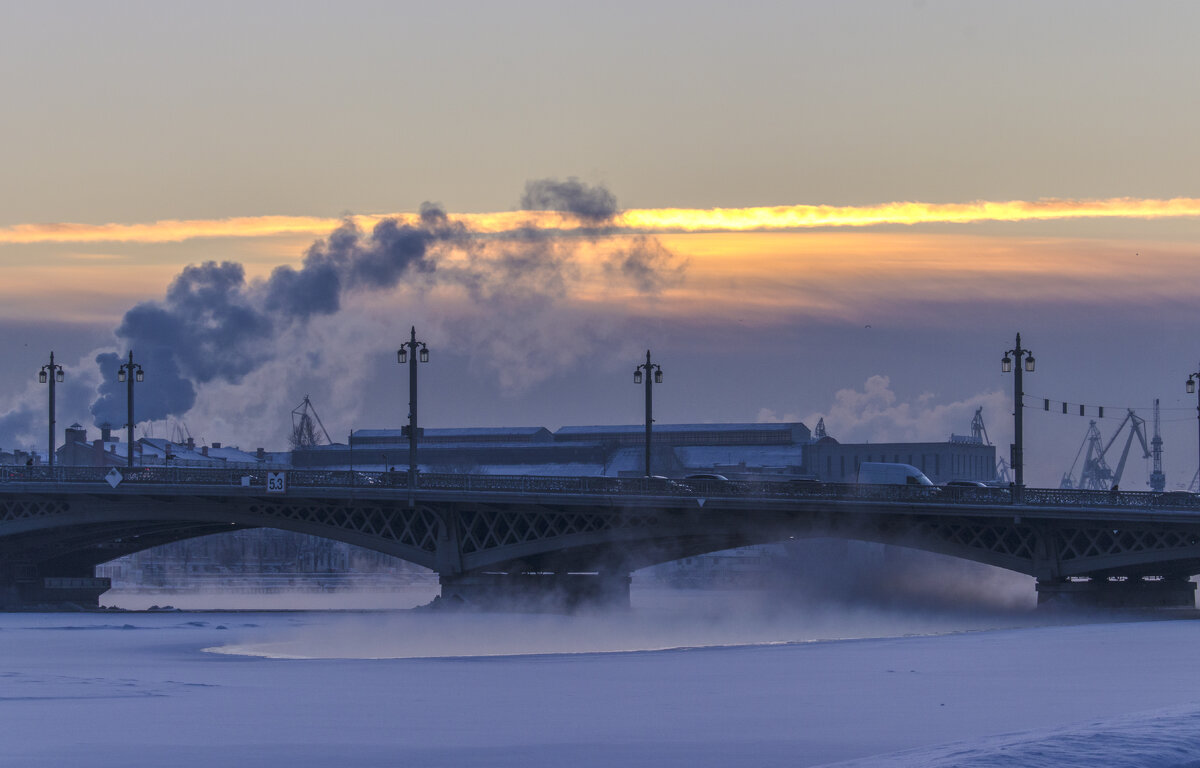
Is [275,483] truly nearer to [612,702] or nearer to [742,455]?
[612,702]

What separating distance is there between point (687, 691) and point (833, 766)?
41.0 ft

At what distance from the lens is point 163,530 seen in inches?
3755

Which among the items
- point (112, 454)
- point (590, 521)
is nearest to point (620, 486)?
point (590, 521)

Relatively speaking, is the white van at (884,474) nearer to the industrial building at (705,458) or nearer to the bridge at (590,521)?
the bridge at (590,521)

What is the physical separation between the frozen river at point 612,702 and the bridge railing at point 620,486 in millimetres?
15008

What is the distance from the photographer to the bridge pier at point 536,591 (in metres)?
83.1

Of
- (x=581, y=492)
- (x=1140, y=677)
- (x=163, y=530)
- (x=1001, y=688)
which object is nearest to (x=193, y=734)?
(x=1001, y=688)

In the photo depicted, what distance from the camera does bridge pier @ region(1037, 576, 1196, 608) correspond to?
74.6 m

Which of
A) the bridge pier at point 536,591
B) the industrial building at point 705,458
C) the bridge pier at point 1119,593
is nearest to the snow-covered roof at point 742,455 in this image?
the industrial building at point 705,458

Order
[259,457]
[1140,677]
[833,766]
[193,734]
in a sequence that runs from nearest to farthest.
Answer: [833,766] < [193,734] < [1140,677] < [259,457]

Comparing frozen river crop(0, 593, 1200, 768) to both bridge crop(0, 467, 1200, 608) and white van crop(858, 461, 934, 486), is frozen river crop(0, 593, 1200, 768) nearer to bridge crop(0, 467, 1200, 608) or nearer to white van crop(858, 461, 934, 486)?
bridge crop(0, 467, 1200, 608)

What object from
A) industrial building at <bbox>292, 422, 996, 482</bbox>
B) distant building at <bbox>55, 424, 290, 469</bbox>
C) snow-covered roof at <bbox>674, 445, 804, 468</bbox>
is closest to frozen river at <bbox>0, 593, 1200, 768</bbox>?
distant building at <bbox>55, 424, 290, 469</bbox>

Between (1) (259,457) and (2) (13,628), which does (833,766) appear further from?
(1) (259,457)

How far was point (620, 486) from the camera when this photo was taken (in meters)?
81.1
